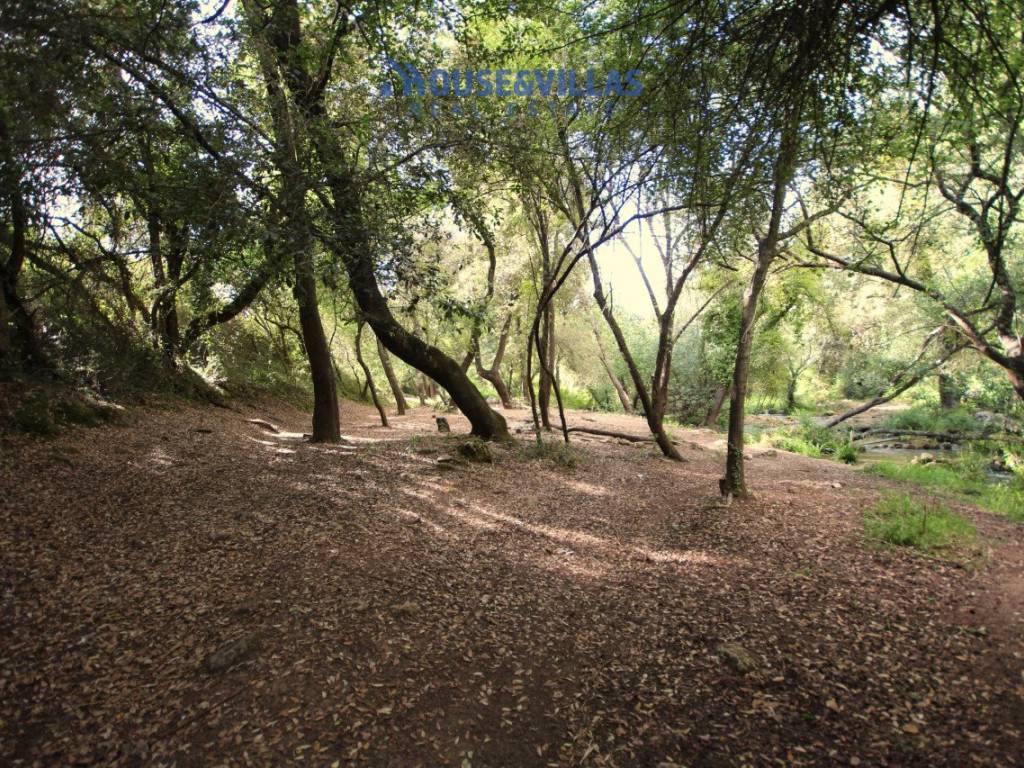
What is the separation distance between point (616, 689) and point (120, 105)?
659 cm

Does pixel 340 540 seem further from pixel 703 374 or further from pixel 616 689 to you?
pixel 703 374

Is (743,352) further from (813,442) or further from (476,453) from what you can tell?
(813,442)

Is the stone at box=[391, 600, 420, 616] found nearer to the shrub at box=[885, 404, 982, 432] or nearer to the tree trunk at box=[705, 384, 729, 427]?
the tree trunk at box=[705, 384, 729, 427]

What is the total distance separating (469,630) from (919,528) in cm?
508

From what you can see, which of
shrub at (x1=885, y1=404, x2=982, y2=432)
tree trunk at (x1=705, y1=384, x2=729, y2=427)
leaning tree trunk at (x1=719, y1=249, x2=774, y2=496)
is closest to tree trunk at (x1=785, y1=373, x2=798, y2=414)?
shrub at (x1=885, y1=404, x2=982, y2=432)

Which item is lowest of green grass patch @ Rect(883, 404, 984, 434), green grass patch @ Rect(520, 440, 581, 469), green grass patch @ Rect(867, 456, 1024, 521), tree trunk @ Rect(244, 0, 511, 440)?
green grass patch @ Rect(867, 456, 1024, 521)

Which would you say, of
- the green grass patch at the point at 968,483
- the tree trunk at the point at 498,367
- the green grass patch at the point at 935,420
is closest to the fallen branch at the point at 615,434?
the green grass patch at the point at 968,483

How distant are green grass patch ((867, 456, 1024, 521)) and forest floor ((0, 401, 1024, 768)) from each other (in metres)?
1.69

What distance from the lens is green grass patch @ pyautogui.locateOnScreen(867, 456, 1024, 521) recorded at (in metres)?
8.50

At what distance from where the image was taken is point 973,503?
27.6ft

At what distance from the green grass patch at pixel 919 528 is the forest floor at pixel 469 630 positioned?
261 mm

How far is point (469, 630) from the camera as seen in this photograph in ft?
13.8

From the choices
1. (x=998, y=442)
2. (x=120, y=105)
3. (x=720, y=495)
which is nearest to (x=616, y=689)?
(x=720, y=495)

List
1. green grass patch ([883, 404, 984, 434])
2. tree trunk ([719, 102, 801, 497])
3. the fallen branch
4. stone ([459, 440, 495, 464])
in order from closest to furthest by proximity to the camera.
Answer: tree trunk ([719, 102, 801, 497])
stone ([459, 440, 495, 464])
the fallen branch
green grass patch ([883, 404, 984, 434])
